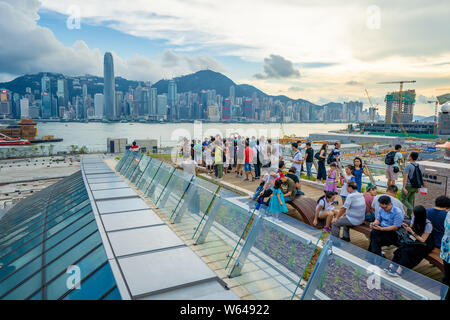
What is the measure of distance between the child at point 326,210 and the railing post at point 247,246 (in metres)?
2.73

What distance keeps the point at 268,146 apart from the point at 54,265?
30.3 ft

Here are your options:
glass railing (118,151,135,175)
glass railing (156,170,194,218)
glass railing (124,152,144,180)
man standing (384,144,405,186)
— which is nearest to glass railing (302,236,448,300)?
glass railing (156,170,194,218)

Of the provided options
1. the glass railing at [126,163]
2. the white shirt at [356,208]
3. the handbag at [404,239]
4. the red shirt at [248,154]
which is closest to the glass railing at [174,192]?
the white shirt at [356,208]

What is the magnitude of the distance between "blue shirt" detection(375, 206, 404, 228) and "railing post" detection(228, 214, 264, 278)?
2.38 metres

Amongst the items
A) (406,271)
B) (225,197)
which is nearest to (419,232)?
(406,271)

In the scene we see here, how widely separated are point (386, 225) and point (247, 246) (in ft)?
8.47

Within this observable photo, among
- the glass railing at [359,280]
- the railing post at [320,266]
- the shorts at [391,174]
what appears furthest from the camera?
the shorts at [391,174]

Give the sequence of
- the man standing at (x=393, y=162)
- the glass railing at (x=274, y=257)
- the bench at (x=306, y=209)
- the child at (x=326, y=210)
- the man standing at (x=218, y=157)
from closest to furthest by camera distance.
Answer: the glass railing at (x=274, y=257), the child at (x=326, y=210), the bench at (x=306, y=209), the man standing at (x=393, y=162), the man standing at (x=218, y=157)

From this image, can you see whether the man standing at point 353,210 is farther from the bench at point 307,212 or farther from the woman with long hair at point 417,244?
the woman with long hair at point 417,244

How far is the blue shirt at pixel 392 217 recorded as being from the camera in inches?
200

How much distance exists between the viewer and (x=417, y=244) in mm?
4633

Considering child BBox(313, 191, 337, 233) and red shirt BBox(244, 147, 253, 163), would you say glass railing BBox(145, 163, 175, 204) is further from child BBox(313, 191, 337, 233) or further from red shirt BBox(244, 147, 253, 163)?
child BBox(313, 191, 337, 233)

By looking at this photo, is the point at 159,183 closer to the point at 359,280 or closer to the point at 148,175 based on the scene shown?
the point at 148,175

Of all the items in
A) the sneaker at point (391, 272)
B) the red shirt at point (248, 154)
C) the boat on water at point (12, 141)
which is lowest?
the boat on water at point (12, 141)
